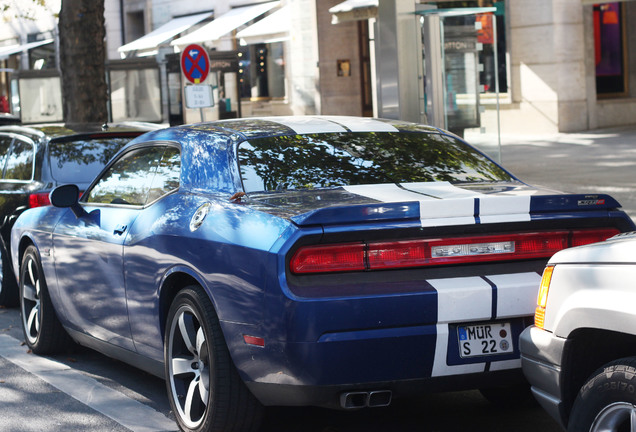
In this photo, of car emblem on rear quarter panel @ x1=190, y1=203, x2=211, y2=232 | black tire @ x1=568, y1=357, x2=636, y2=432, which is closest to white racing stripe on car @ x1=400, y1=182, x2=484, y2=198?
car emblem on rear quarter panel @ x1=190, y1=203, x2=211, y2=232

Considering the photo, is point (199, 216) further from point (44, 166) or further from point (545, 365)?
point (44, 166)

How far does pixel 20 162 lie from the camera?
974 cm

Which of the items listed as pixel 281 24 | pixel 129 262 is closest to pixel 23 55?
pixel 281 24

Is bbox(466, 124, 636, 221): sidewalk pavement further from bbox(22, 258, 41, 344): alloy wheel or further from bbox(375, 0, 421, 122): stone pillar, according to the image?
bbox(22, 258, 41, 344): alloy wheel

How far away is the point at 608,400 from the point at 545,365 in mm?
454

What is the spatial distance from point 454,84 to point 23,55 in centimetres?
3352

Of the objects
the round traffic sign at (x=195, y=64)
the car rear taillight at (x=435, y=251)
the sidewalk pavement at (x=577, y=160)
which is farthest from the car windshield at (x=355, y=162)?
the round traffic sign at (x=195, y=64)

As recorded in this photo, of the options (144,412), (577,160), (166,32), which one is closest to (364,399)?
(144,412)

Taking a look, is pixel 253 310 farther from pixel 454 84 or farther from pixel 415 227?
pixel 454 84

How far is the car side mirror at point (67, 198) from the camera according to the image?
6759 millimetres

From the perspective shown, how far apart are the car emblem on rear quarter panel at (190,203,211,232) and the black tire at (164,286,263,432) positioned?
0.29 metres

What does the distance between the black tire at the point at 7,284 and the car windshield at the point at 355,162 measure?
14.8 ft

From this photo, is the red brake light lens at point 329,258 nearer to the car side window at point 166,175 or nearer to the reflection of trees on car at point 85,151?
the car side window at point 166,175

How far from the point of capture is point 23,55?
4700 cm
